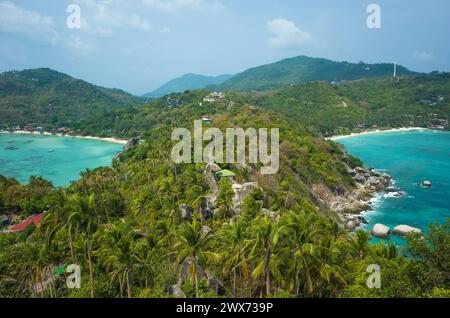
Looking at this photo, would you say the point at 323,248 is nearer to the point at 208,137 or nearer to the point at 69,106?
the point at 208,137

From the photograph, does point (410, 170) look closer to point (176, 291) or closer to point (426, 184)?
point (426, 184)

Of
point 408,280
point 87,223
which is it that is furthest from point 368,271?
point 87,223

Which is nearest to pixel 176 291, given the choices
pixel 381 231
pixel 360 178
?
pixel 381 231

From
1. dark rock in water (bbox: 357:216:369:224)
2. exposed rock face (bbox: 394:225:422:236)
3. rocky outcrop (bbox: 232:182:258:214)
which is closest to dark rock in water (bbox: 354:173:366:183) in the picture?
dark rock in water (bbox: 357:216:369:224)

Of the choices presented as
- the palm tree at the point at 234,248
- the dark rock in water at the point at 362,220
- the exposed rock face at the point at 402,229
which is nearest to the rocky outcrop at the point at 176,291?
the palm tree at the point at 234,248

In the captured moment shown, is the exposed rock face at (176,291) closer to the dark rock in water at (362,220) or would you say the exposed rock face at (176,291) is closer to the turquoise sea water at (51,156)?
the dark rock in water at (362,220)

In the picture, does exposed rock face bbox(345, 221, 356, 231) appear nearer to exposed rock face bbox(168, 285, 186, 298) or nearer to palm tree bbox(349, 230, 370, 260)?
palm tree bbox(349, 230, 370, 260)

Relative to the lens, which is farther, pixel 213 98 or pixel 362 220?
pixel 213 98
